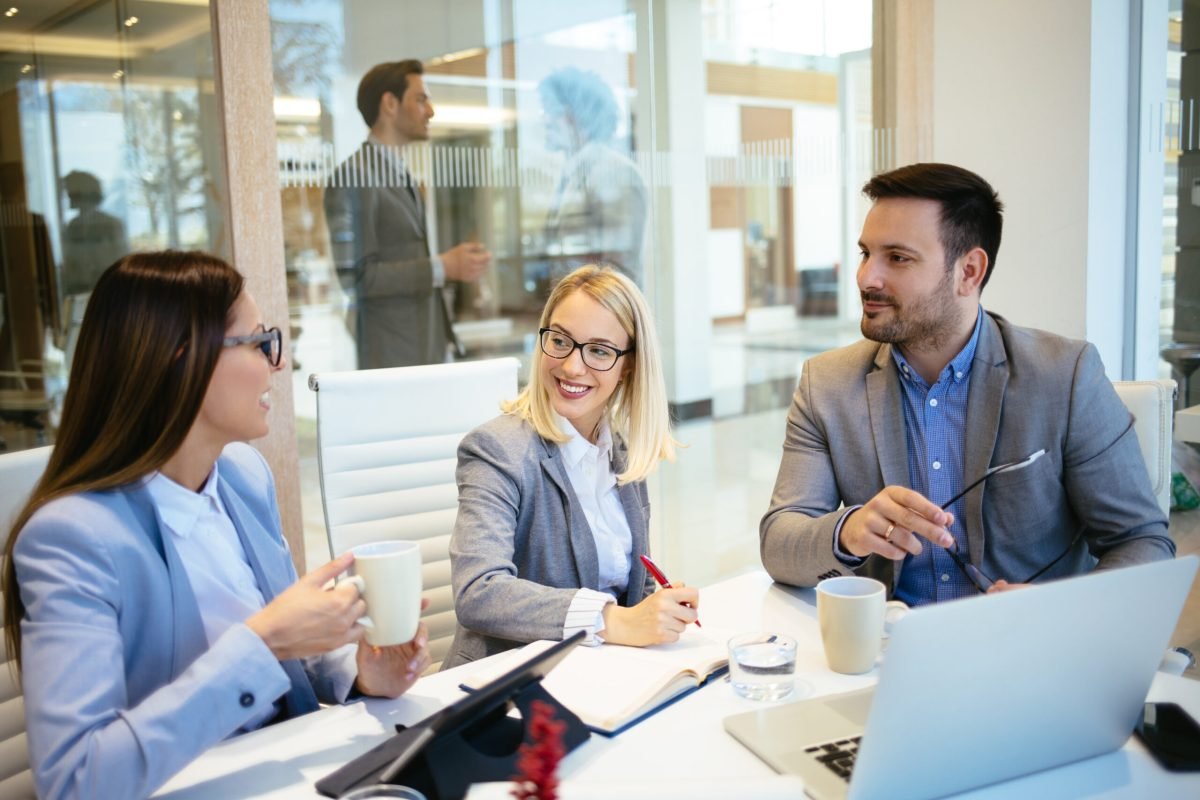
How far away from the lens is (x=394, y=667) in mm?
1391

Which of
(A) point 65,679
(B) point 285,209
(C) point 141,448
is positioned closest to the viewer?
(A) point 65,679

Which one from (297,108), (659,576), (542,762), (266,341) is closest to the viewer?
(542,762)

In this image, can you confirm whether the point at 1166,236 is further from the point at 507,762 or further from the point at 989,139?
the point at 507,762

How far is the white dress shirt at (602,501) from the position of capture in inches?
75.7

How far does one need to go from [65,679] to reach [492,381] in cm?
129

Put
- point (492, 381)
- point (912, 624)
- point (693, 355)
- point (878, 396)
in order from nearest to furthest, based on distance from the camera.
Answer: point (912, 624) → point (878, 396) → point (492, 381) → point (693, 355)

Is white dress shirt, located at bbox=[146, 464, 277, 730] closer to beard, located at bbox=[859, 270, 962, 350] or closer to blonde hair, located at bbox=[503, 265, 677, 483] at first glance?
blonde hair, located at bbox=[503, 265, 677, 483]

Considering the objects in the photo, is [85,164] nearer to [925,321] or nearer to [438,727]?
[925,321]

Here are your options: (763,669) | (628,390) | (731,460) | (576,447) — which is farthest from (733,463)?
(763,669)

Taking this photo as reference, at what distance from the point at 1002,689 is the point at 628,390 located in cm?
111

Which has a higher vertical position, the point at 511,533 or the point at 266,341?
the point at 266,341

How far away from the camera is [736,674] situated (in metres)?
1.37

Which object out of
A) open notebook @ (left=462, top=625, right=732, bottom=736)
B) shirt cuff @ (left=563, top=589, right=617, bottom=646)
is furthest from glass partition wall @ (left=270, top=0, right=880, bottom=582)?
open notebook @ (left=462, top=625, right=732, bottom=736)

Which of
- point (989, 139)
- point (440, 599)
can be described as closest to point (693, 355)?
point (989, 139)
